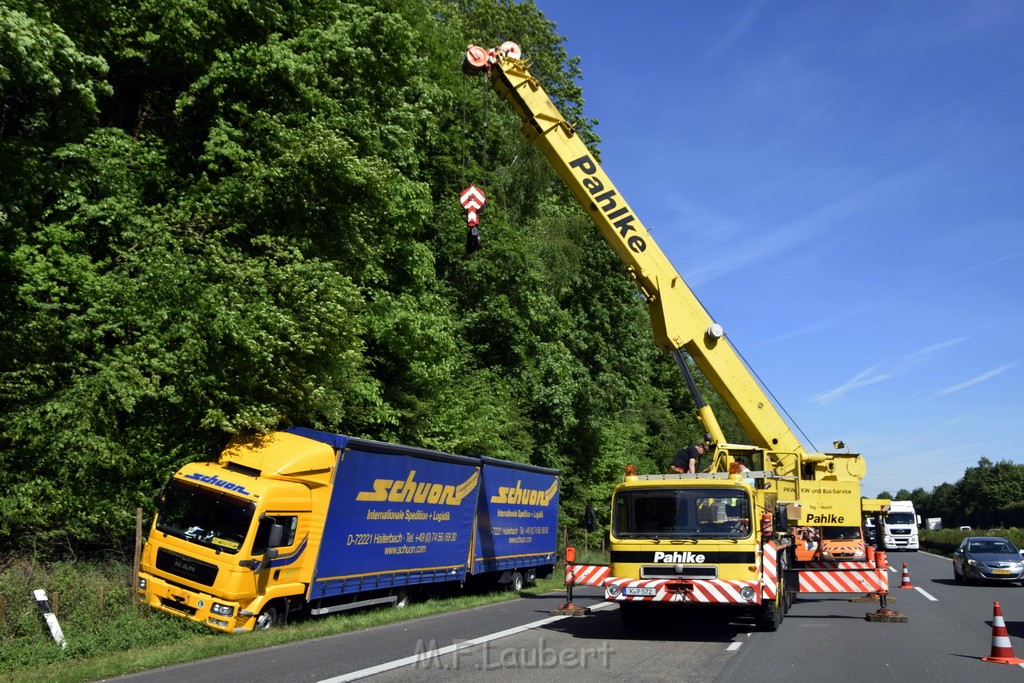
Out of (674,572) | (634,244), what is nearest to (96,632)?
(674,572)

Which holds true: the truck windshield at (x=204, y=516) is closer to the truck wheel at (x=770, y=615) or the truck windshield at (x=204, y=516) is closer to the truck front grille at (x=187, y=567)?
the truck front grille at (x=187, y=567)

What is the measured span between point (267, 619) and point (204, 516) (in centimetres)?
188

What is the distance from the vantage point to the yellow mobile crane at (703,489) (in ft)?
42.7

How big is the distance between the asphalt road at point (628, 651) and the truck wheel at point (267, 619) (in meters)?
1.30

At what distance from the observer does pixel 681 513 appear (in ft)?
44.4

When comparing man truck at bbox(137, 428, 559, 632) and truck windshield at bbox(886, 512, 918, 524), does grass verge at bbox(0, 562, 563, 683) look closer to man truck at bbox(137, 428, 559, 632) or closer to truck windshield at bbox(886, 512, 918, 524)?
man truck at bbox(137, 428, 559, 632)

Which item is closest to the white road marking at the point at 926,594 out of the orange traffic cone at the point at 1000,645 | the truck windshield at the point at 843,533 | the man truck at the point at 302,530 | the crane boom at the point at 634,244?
the truck windshield at the point at 843,533

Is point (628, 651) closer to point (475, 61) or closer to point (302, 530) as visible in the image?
point (302, 530)

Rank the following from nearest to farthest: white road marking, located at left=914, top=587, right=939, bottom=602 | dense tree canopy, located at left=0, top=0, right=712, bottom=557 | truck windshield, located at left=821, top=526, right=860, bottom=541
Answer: dense tree canopy, located at left=0, top=0, right=712, bottom=557, truck windshield, located at left=821, top=526, right=860, bottom=541, white road marking, located at left=914, top=587, right=939, bottom=602

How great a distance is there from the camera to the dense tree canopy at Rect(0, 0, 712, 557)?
14703 mm

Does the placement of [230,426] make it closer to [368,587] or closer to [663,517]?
[368,587]

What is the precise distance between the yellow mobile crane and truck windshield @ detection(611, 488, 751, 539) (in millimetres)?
16

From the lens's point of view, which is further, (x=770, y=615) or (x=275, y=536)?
(x=770, y=615)

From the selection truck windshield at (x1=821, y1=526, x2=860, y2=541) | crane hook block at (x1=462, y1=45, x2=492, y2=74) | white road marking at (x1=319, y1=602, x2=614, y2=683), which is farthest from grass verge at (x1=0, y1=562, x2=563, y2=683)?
crane hook block at (x1=462, y1=45, x2=492, y2=74)
